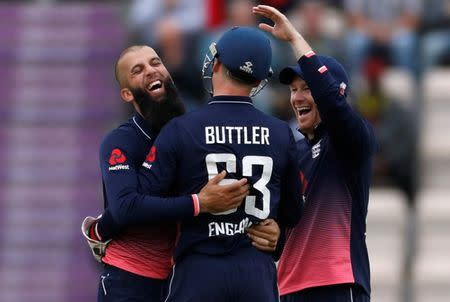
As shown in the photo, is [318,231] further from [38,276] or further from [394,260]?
[38,276]

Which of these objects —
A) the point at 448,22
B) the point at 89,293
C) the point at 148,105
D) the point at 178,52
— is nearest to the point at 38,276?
the point at 89,293

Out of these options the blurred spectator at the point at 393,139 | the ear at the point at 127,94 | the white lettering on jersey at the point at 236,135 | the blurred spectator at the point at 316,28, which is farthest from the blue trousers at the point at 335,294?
the blurred spectator at the point at 316,28

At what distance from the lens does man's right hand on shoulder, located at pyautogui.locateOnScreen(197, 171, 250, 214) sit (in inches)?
196

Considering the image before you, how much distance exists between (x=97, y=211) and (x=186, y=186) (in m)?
6.51

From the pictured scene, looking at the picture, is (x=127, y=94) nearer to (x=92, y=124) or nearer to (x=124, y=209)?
(x=124, y=209)

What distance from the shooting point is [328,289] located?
215 inches

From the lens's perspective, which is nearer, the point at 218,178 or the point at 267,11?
the point at 218,178

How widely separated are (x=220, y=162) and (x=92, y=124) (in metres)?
7.26

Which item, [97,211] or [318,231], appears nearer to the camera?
[318,231]

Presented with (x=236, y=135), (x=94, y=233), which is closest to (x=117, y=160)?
(x=94, y=233)

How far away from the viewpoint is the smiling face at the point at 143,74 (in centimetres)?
545

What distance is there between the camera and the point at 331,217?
18.0 ft

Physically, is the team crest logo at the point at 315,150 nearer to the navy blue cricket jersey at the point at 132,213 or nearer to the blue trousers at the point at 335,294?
the blue trousers at the point at 335,294

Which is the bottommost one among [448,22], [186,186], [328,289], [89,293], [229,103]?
[89,293]
